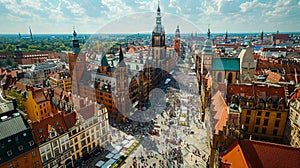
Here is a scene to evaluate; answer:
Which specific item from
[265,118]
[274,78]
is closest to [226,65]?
[274,78]

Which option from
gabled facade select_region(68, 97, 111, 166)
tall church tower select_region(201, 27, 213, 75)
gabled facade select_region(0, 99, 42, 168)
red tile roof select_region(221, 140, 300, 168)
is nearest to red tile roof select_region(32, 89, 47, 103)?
gabled facade select_region(68, 97, 111, 166)

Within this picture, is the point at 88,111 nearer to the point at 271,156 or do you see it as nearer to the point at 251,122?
the point at 271,156

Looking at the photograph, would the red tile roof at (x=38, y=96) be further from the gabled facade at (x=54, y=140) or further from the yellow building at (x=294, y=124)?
the yellow building at (x=294, y=124)

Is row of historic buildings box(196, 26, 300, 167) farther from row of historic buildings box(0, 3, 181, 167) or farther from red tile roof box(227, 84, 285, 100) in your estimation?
row of historic buildings box(0, 3, 181, 167)

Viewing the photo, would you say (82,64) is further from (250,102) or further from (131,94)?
(250,102)

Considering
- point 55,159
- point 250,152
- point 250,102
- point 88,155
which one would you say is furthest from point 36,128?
point 250,102

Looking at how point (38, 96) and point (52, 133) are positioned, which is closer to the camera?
point (52, 133)
